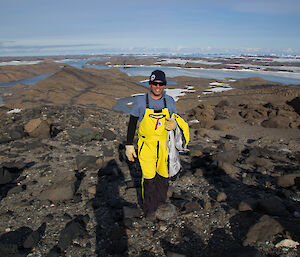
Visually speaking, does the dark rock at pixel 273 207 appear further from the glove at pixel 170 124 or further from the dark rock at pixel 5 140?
the dark rock at pixel 5 140

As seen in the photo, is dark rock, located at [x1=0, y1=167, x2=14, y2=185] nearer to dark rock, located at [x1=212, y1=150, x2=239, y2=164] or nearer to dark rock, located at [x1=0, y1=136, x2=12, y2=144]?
dark rock, located at [x1=0, y1=136, x2=12, y2=144]

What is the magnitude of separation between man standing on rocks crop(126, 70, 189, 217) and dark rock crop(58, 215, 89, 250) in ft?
3.31

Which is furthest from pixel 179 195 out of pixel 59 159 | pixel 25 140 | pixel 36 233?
pixel 25 140

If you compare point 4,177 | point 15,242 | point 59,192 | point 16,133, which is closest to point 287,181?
point 59,192

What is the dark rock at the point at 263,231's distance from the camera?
2.81 meters

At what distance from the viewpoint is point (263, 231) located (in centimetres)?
286

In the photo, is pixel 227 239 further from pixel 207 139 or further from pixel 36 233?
pixel 207 139

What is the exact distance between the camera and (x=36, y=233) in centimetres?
304

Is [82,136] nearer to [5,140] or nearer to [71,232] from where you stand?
[5,140]

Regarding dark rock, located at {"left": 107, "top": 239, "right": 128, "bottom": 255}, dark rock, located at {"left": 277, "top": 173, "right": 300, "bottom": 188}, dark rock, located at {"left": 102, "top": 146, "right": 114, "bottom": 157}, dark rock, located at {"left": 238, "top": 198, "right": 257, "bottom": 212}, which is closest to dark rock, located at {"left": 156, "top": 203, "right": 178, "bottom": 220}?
dark rock, located at {"left": 107, "top": 239, "right": 128, "bottom": 255}

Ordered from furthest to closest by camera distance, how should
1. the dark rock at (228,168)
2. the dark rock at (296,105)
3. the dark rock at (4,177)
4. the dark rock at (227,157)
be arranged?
the dark rock at (296,105) → the dark rock at (227,157) → the dark rock at (228,168) → the dark rock at (4,177)

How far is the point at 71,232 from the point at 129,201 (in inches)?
47.8

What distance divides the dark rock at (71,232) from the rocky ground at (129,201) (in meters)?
0.01

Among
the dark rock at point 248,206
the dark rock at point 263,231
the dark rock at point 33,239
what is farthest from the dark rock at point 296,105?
the dark rock at point 33,239
